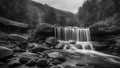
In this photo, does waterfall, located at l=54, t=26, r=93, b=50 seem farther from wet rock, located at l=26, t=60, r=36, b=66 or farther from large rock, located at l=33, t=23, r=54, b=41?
wet rock, located at l=26, t=60, r=36, b=66

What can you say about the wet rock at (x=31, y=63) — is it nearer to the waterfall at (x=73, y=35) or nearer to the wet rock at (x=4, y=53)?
the wet rock at (x=4, y=53)

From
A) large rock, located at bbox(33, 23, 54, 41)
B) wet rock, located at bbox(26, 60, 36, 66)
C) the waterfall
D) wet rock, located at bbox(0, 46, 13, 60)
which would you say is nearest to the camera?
wet rock, located at bbox(26, 60, 36, 66)

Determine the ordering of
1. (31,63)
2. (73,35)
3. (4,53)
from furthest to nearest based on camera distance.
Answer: (73,35)
(4,53)
(31,63)

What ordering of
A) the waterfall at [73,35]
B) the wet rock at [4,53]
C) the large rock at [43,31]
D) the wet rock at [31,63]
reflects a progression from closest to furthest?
the wet rock at [31,63], the wet rock at [4,53], the large rock at [43,31], the waterfall at [73,35]

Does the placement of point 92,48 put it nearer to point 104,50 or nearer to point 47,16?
point 104,50

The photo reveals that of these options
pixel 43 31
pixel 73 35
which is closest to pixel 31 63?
pixel 43 31

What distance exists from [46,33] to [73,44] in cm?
585

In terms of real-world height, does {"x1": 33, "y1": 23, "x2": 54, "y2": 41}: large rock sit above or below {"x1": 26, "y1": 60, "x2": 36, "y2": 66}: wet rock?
above

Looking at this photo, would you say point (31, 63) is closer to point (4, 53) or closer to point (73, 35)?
point (4, 53)

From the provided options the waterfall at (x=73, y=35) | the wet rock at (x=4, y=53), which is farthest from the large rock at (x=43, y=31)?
the wet rock at (x=4, y=53)

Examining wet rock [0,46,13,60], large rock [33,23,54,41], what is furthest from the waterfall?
wet rock [0,46,13,60]

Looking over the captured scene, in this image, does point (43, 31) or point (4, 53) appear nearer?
point (4, 53)

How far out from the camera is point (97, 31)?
1702cm

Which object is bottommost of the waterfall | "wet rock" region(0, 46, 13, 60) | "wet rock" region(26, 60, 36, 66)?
"wet rock" region(26, 60, 36, 66)
